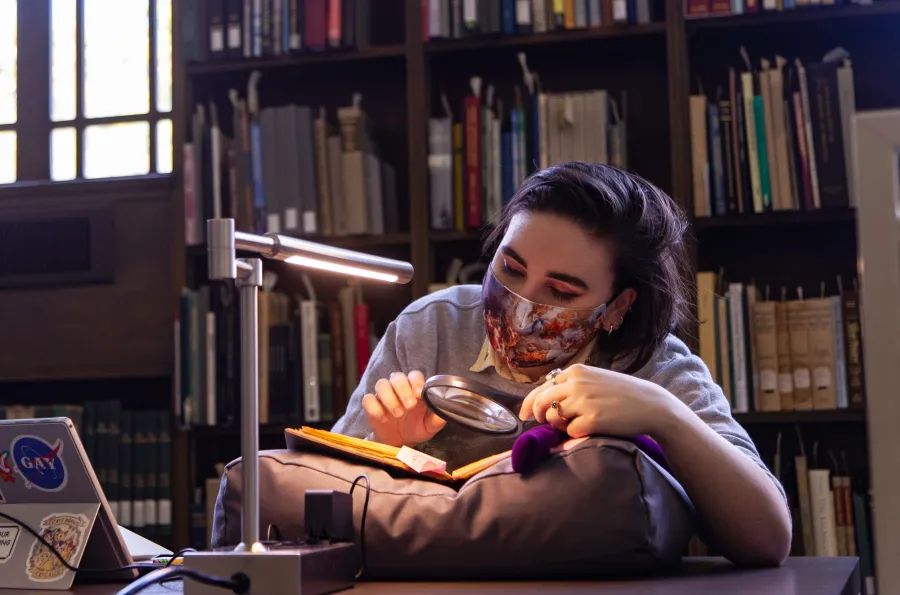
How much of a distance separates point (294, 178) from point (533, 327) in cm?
134

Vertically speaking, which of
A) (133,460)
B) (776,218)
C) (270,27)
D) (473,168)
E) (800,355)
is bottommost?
(133,460)

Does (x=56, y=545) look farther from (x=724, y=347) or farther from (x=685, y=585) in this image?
(x=724, y=347)

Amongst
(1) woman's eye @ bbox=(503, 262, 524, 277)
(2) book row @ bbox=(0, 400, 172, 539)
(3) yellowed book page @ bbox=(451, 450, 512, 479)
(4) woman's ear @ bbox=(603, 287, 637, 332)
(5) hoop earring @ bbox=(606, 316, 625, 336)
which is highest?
(1) woman's eye @ bbox=(503, 262, 524, 277)

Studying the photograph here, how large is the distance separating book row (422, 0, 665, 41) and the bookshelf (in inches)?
0.8

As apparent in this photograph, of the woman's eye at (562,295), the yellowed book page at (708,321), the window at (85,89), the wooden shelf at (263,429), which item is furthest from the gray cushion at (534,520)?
the window at (85,89)

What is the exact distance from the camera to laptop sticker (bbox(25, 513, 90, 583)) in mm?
1170

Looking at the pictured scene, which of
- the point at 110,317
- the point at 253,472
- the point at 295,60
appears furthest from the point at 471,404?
the point at 110,317

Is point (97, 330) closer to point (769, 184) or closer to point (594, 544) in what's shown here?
point (769, 184)

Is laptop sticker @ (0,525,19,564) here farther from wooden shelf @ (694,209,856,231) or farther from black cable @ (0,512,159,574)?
wooden shelf @ (694,209,856,231)

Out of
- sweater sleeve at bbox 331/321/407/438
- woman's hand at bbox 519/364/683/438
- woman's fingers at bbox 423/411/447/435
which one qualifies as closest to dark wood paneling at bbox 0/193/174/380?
sweater sleeve at bbox 331/321/407/438

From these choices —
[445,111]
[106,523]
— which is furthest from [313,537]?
[445,111]

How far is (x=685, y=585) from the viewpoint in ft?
3.42

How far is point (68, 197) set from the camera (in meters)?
3.14

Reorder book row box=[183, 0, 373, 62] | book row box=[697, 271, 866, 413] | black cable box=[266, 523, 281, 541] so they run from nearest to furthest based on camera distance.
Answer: black cable box=[266, 523, 281, 541] < book row box=[697, 271, 866, 413] < book row box=[183, 0, 373, 62]
